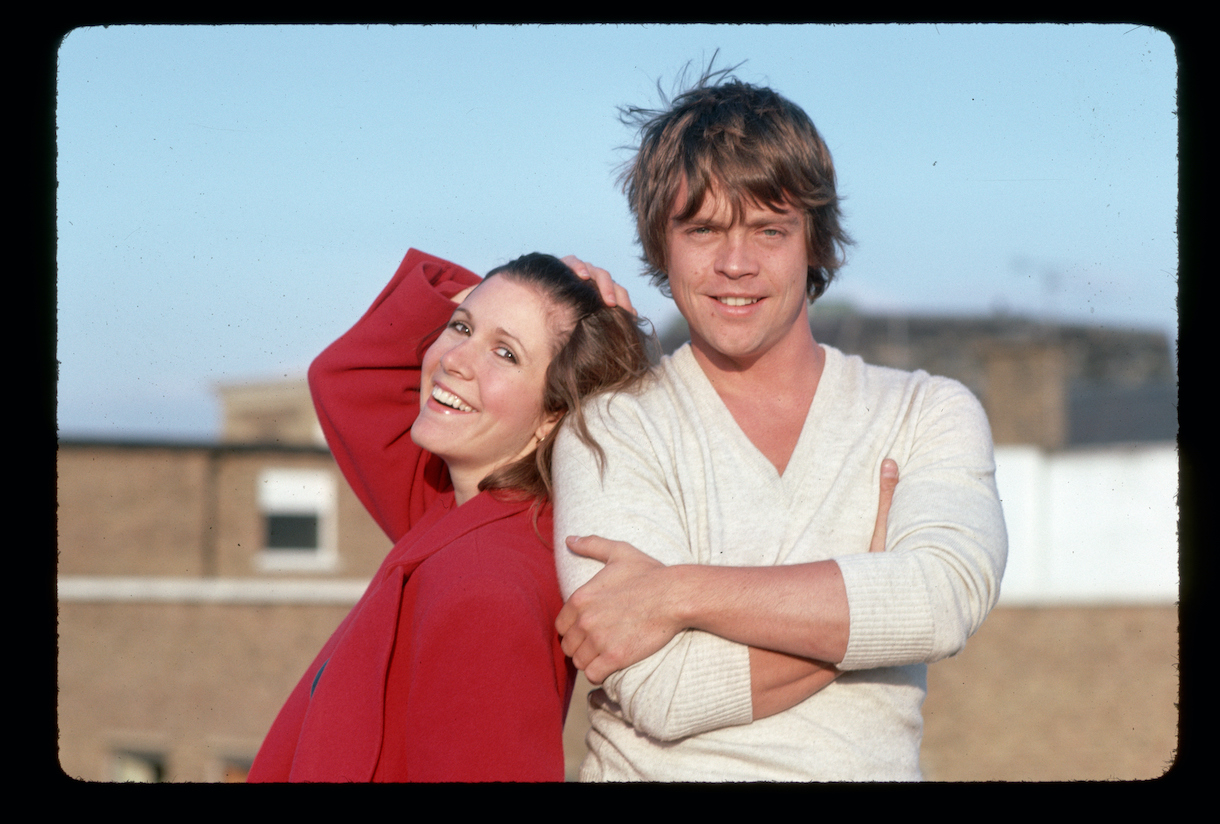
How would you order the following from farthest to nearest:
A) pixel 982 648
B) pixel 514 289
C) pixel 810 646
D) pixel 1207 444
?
pixel 982 648 < pixel 514 289 < pixel 1207 444 < pixel 810 646

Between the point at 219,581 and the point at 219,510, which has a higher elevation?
the point at 219,510

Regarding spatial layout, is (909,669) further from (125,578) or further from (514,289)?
(125,578)

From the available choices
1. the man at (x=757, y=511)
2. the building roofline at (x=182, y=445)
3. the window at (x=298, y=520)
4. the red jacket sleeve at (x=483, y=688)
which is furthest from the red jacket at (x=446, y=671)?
the window at (x=298, y=520)

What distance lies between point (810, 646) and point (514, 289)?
1021mm

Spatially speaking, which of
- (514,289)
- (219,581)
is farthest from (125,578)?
(514,289)

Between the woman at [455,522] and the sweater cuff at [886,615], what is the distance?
22.2 inches

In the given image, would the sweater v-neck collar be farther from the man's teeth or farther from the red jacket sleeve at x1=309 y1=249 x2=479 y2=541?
the red jacket sleeve at x1=309 y1=249 x2=479 y2=541

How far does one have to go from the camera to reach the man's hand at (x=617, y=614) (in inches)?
77.1

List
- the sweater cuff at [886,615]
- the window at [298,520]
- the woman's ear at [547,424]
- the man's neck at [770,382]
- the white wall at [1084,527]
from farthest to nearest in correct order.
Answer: the window at [298,520]
the white wall at [1084,527]
the woman's ear at [547,424]
the man's neck at [770,382]
the sweater cuff at [886,615]

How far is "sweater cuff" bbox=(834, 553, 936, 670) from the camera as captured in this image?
6.35 ft

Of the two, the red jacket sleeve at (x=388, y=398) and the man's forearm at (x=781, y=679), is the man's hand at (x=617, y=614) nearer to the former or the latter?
the man's forearm at (x=781, y=679)

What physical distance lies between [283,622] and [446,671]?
1951cm

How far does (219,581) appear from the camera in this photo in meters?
20.6

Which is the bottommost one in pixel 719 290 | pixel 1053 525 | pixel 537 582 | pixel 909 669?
pixel 1053 525
